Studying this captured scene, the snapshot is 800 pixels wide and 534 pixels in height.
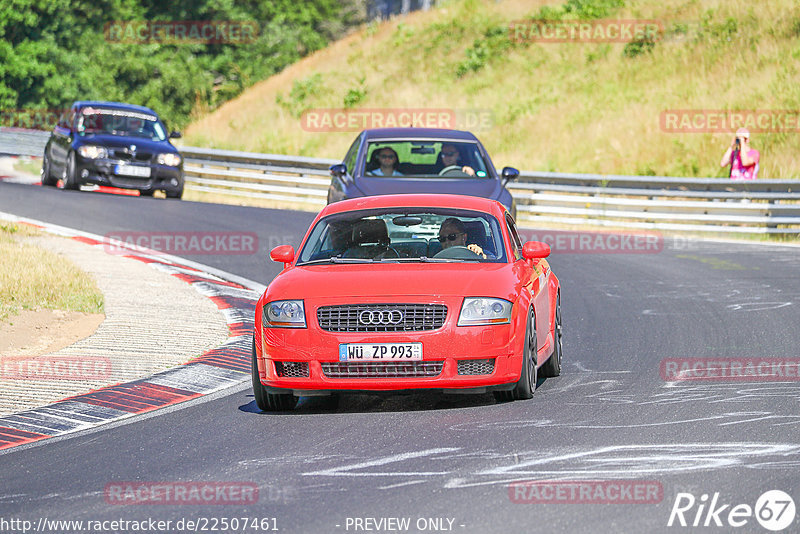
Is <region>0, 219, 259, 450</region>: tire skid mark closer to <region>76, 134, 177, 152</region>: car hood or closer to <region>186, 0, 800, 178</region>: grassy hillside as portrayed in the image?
<region>76, 134, 177, 152</region>: car hood

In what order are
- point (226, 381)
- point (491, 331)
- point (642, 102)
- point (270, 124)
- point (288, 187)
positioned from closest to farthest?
1. point (491, 331)
2. point (226, 381)
3. point (288, 187)
4. point (642, 102)
5. point (270, 124)

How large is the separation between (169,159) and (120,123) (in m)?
1.62

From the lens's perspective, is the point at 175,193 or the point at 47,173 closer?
the point at 175,193

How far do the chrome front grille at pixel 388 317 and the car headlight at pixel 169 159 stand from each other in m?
18.1

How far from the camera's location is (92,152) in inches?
1017

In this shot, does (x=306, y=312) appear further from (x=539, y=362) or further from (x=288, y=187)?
(x=288, y=187)

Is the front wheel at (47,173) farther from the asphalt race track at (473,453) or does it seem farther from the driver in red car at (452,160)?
the asphalt race track at (473,453)

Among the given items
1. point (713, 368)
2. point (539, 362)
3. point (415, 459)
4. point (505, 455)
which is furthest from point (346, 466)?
point (713, 368)

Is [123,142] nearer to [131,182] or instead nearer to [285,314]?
[131,182]

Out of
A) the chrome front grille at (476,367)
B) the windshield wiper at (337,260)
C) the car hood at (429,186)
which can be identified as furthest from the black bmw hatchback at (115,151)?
the chrome front grille at (476,367)

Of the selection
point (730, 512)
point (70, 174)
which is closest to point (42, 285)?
point (730, 512)

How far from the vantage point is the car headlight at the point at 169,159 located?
85.8ft

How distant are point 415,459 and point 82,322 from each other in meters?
6.05

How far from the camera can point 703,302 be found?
47.5ft
